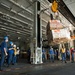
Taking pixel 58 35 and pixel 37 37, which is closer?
pixel 58 35

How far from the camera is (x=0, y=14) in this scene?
1750 centimetres

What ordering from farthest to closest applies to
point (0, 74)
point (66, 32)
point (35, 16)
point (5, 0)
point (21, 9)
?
point (21, 9)
point (35, 16)
point (5, 0)
point (66, 32)
point (0, 74)

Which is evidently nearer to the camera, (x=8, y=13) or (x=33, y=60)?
(x=33, y=60)

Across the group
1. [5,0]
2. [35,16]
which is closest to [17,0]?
[5,0]

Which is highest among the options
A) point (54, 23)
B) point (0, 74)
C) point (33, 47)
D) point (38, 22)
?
point (38, 22)

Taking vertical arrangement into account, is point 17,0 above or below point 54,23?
above

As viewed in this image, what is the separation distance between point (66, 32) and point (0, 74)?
3507mm

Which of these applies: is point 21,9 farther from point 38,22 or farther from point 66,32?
point 66,32

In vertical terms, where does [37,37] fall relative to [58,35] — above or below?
above

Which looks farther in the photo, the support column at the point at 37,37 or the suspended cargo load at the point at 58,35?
the support column at the point at 37,37

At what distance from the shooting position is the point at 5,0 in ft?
46.8

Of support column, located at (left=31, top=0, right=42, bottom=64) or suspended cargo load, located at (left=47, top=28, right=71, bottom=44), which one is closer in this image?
suspended cargo load, located at (left=47, top=28, right=71, bottom=44)

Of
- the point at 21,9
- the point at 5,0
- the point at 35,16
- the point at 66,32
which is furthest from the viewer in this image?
the point at 21,9

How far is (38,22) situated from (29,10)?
7.93ft
